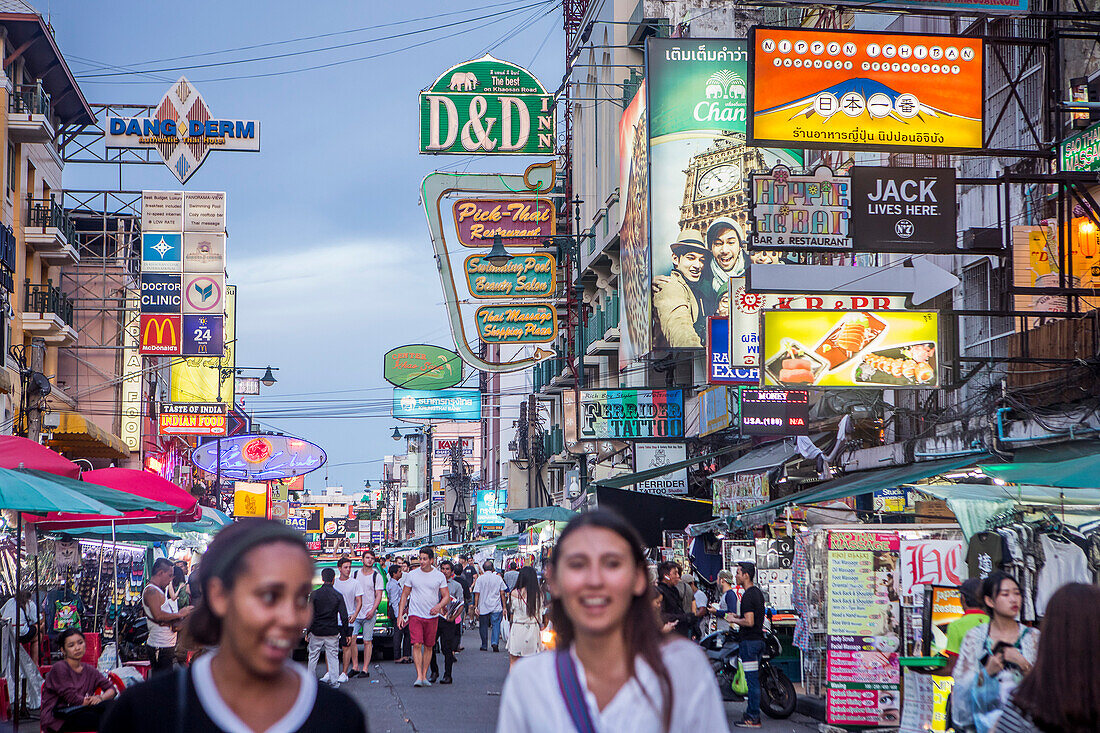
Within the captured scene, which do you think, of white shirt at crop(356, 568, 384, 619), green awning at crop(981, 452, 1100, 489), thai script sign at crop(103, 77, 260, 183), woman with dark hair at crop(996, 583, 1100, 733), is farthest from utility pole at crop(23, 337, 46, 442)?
woman with dark hair at crop(996, 583, 1100, 733)

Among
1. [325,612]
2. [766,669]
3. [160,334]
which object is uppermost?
[160,334]

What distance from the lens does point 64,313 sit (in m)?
37.2

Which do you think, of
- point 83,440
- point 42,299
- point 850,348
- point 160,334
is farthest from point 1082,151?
point 83,440

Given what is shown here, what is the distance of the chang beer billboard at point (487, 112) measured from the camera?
38.9m

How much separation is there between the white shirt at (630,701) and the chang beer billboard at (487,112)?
36.0 metres

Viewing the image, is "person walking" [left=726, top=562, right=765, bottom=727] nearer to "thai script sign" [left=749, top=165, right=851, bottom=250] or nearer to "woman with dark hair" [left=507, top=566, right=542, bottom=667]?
"woman with dark hair" [left=507, top=566, right=542, bottom=667]

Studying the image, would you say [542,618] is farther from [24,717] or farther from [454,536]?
[454,536]

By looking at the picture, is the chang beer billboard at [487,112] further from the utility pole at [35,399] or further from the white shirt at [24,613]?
the white shirt at [24,613]

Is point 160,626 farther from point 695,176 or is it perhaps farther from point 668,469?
point 695,176

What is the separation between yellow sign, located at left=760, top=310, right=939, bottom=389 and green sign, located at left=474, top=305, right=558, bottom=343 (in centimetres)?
2088

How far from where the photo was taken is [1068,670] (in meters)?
4.52

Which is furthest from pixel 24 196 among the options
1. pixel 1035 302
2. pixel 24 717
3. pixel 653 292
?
pixel 1035 302

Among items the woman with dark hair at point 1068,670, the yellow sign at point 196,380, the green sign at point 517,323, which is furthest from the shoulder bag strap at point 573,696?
the yellow sign at point 196,380

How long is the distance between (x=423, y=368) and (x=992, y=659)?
4642 cm
